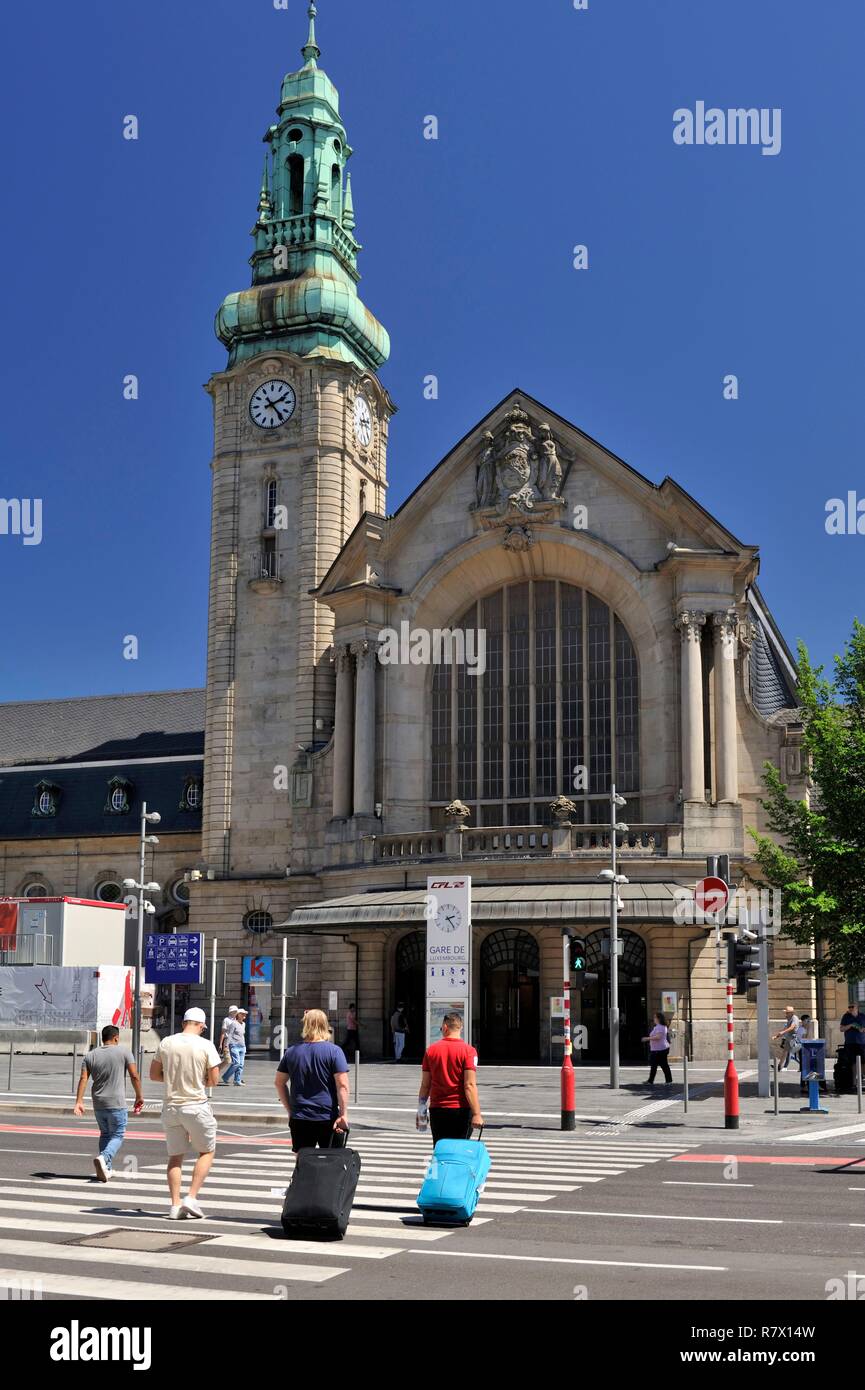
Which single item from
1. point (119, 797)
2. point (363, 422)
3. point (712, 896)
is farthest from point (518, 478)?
point (119, 797)

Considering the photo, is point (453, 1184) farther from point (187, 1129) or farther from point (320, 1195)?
point (187, 1129)

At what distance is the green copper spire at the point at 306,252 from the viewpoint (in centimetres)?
5531

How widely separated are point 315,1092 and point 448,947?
43.9 feet

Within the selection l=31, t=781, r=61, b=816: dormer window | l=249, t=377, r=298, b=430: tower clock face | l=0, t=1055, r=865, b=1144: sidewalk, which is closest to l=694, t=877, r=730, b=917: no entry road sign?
l=0, t=1055, r=865, b=1144: sidewalk

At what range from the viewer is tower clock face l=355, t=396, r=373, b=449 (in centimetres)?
5547

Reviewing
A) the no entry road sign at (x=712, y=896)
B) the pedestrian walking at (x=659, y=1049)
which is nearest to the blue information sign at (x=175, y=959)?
the pedestrian walking at (x=659, y=1049)

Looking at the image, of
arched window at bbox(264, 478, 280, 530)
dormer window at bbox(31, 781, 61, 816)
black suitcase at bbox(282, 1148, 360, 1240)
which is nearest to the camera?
black suitcase at bbox(282, 1148, 360, 1240)

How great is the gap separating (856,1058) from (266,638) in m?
29.2

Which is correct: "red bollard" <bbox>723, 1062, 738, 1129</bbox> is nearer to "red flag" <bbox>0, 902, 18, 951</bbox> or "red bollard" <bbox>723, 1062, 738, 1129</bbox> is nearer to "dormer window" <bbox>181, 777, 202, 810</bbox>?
"red flag" <bbox>0, 902, 18, 951</bbox>

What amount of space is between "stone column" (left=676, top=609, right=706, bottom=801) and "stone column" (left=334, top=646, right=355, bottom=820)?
1104 centimetres

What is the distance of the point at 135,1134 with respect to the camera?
23.4 metres

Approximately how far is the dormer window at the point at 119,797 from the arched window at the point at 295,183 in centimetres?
2476

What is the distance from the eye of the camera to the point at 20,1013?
4828cm
